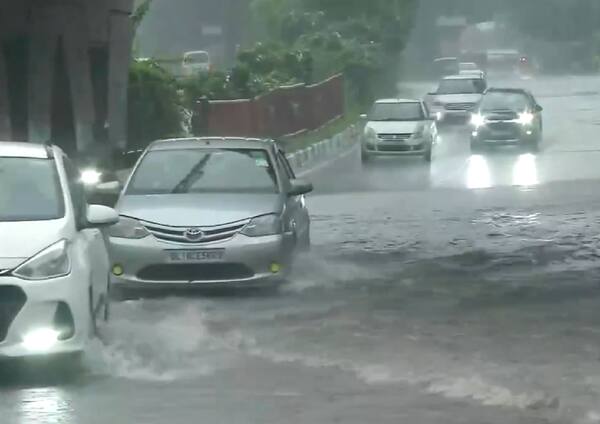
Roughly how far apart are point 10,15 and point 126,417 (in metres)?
20.8

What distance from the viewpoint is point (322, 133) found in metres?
45.0

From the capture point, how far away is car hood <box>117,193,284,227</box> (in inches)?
543

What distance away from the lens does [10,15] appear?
2847cm

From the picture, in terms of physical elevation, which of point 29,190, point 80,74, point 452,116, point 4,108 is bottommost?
point 452,116

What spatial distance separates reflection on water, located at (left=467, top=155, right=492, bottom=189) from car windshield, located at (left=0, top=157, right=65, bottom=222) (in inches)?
717

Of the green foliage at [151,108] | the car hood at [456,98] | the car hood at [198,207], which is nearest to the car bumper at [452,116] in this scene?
the car hood at [456,98]

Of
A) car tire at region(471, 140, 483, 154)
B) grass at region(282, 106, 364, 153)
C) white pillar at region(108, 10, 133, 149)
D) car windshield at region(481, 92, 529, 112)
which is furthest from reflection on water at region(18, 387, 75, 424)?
car windshield at region(481, 92, 529, 112)

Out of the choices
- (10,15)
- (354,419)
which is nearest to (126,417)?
(354,419)

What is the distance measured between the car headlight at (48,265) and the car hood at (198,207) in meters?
3.82

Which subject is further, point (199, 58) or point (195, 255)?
point (199, 58)

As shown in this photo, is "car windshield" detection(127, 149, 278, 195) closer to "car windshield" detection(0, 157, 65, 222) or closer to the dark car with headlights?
"car windshield" detection(0, 157, 65, 222)

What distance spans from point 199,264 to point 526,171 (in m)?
19.9

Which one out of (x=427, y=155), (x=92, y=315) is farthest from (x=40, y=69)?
(x=92, y=315)

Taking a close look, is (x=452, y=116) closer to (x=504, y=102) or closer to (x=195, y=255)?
(x=504, y=102)
